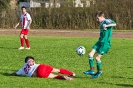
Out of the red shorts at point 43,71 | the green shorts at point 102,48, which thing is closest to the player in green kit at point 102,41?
the green shorts at point 102,48

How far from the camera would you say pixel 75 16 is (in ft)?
151

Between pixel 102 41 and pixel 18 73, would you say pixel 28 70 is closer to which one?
pixel 18 73

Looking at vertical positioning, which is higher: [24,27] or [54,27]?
[24,27]

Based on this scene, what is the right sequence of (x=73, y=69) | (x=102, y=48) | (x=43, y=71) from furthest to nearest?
(x=73, y=69)
(x=102, y=48)
(x=43, y=71)

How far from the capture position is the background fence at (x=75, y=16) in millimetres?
44906

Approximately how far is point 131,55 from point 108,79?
6.95m

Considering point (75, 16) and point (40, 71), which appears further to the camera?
point (75, 16)

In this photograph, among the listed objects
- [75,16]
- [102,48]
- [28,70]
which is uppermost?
[102,48]

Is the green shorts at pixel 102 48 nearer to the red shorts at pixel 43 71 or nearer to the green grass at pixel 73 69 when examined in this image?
the green grass at pixel 73 69

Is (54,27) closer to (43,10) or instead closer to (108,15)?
(43,10)

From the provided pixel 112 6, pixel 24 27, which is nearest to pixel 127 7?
pixel 112 6

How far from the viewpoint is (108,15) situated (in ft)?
150

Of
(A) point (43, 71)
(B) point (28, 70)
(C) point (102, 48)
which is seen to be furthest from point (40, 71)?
(C) point (102, 48)

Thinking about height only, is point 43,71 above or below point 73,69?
above
